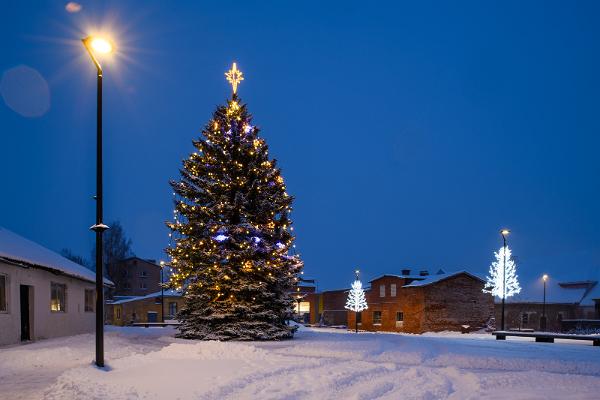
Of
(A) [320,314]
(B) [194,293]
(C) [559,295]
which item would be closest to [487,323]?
(C) [559,295]

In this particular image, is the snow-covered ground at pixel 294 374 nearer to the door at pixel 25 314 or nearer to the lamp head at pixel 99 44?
the door at pixel 25 314

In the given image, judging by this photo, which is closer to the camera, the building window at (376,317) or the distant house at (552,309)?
the distant house at (552,309)

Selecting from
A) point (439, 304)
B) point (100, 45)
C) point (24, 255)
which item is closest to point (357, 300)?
point (439, 304)

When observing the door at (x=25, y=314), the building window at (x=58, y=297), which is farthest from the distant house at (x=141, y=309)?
the door at (x=25, y=314)

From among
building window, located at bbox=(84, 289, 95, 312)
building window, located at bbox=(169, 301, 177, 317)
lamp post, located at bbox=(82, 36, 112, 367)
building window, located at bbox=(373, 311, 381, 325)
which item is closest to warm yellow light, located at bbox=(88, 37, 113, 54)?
lamp post, located at bbox=(82, 36, 112, 367)

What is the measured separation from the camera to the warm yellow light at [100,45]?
40.3 ft

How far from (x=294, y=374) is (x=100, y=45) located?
901 centimetres

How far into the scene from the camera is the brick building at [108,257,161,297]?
75.0 m

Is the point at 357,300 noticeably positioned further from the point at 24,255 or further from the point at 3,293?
the point at 3,293

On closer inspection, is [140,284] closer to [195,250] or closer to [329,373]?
[195,250]

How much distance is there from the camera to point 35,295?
838 inches

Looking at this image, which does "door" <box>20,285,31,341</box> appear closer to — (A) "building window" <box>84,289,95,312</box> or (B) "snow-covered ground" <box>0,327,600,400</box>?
(B) "snow-covered ground" <box>0,327,600,400</box>

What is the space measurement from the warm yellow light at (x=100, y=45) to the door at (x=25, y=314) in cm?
1264

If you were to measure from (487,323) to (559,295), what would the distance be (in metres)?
12.6
